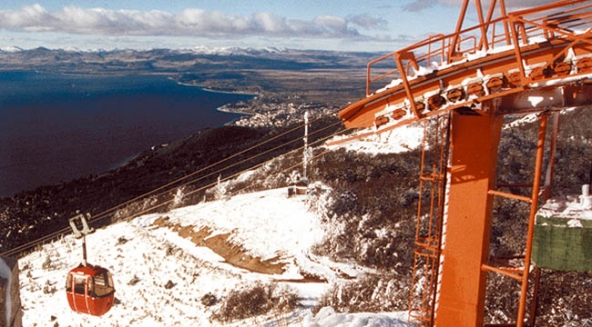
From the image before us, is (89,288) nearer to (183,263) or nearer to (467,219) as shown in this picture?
(183,263)

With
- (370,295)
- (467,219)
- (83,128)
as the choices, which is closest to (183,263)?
(370,295)

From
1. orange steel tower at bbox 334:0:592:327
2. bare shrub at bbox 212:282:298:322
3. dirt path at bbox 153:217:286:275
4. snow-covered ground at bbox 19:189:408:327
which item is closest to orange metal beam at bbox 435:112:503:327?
orange steel tower at bbox 334:0:592:327

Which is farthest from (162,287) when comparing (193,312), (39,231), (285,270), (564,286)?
(39,231)

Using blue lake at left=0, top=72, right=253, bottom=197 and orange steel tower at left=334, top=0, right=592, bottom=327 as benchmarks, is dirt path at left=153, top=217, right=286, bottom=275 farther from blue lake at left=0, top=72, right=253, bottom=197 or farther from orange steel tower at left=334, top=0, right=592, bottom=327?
blue lake at left=0, top=72, right=253, bottom=197

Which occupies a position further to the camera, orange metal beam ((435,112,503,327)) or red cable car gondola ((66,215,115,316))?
red cable car gondola ((66,215,115,316))

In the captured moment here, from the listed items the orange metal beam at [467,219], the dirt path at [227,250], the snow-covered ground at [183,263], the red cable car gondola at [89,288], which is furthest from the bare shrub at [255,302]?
the orange metal beam at [467,219]

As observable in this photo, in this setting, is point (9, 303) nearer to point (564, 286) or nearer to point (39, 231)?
point (564, 286)
